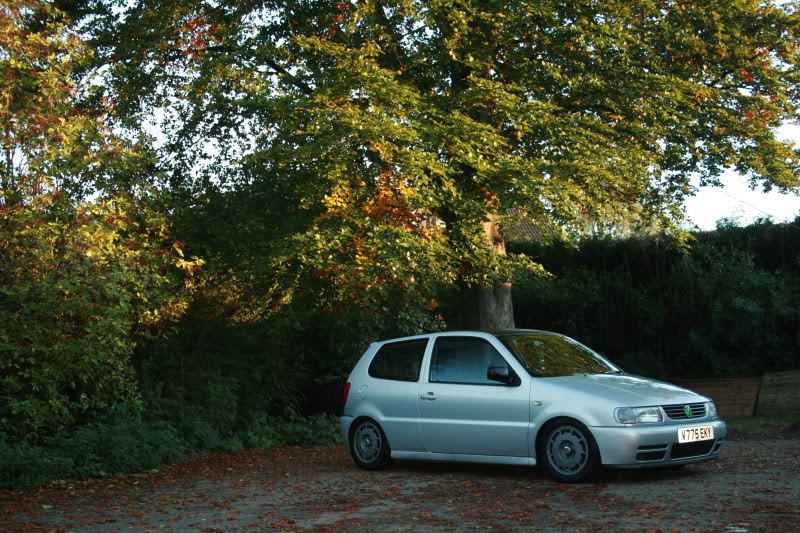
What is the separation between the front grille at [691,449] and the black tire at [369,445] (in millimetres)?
3597

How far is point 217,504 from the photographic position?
9500mm

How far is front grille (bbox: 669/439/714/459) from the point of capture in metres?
9.76

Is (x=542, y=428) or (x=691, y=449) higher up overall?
(x=542, y=428)

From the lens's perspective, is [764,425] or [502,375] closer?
[502,375]

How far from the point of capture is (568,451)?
9891 millimetres

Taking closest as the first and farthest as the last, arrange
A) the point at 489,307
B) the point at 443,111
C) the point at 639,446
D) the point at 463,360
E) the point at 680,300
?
1. the point at 639,446
2. the point at 463,360
3. the point at 443,111
4. the point at 489,307
5. the point at 680,300

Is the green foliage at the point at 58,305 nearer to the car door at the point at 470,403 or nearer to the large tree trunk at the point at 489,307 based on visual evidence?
the car door at the point at 470,403

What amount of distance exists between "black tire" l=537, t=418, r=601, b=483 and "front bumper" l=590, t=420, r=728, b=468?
5.0 inches

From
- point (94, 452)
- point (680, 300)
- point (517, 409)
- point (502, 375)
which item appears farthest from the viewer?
point (680, 300)

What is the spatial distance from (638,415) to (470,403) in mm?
2004

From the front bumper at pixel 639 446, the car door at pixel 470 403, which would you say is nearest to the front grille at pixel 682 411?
the front bumper at pixel 639 446

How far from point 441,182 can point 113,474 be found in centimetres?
735

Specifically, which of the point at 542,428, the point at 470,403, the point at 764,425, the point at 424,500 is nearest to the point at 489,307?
the point at 764,425

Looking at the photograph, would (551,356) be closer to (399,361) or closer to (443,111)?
(399,361)
